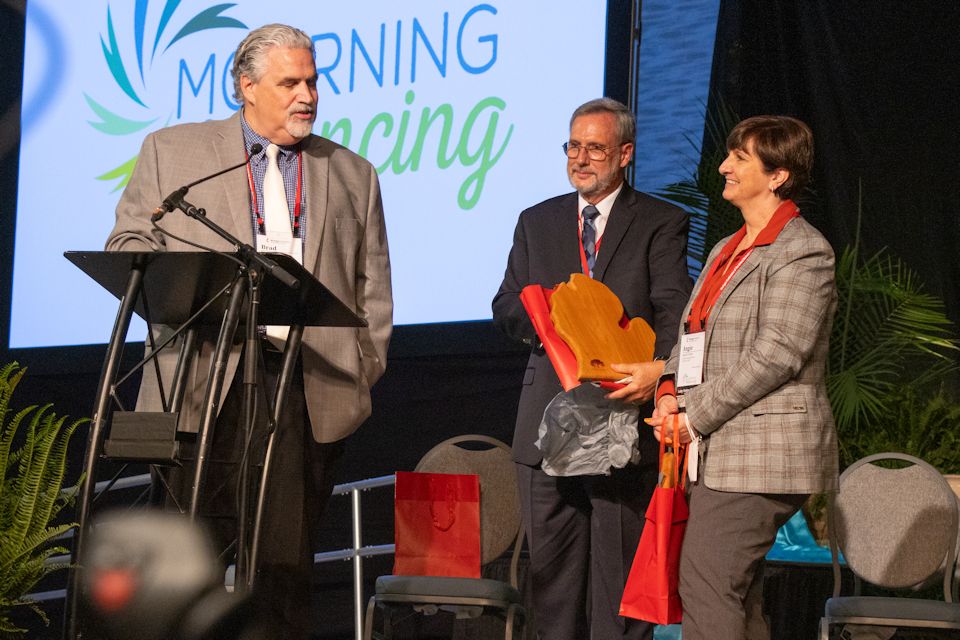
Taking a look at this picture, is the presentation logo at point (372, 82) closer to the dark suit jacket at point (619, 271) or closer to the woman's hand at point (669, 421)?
the dark suit jacket at point (619, 271)

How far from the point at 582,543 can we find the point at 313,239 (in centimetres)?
116

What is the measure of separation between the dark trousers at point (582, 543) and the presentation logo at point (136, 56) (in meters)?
2.96

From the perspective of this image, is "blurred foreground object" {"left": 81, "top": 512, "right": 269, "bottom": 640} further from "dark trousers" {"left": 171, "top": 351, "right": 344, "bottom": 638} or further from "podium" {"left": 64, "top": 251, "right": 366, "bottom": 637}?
"dark trousers" {"left": 171, "top": 351, "right": 344, "bottom": 638}

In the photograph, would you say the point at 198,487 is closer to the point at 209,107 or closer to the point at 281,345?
the point at 281,345

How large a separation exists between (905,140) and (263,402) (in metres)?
3.12

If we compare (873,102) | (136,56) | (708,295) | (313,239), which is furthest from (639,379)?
(136,56)

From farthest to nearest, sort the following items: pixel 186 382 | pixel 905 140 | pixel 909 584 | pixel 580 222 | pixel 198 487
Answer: pixel 905 140
pixel 909 584
pixel 580 222
pixel 186 382
pixel 198 487

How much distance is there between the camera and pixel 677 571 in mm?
2705

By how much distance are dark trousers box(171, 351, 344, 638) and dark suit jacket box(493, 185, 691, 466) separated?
0.76m

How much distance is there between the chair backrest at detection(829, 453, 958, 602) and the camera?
3.61 metres

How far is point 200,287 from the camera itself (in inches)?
95.2

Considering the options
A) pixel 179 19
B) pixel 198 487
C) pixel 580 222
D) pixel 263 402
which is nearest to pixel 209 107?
pixel 179 19

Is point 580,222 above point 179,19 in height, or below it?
below

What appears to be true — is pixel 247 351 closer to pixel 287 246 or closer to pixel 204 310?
pixel 204 310
